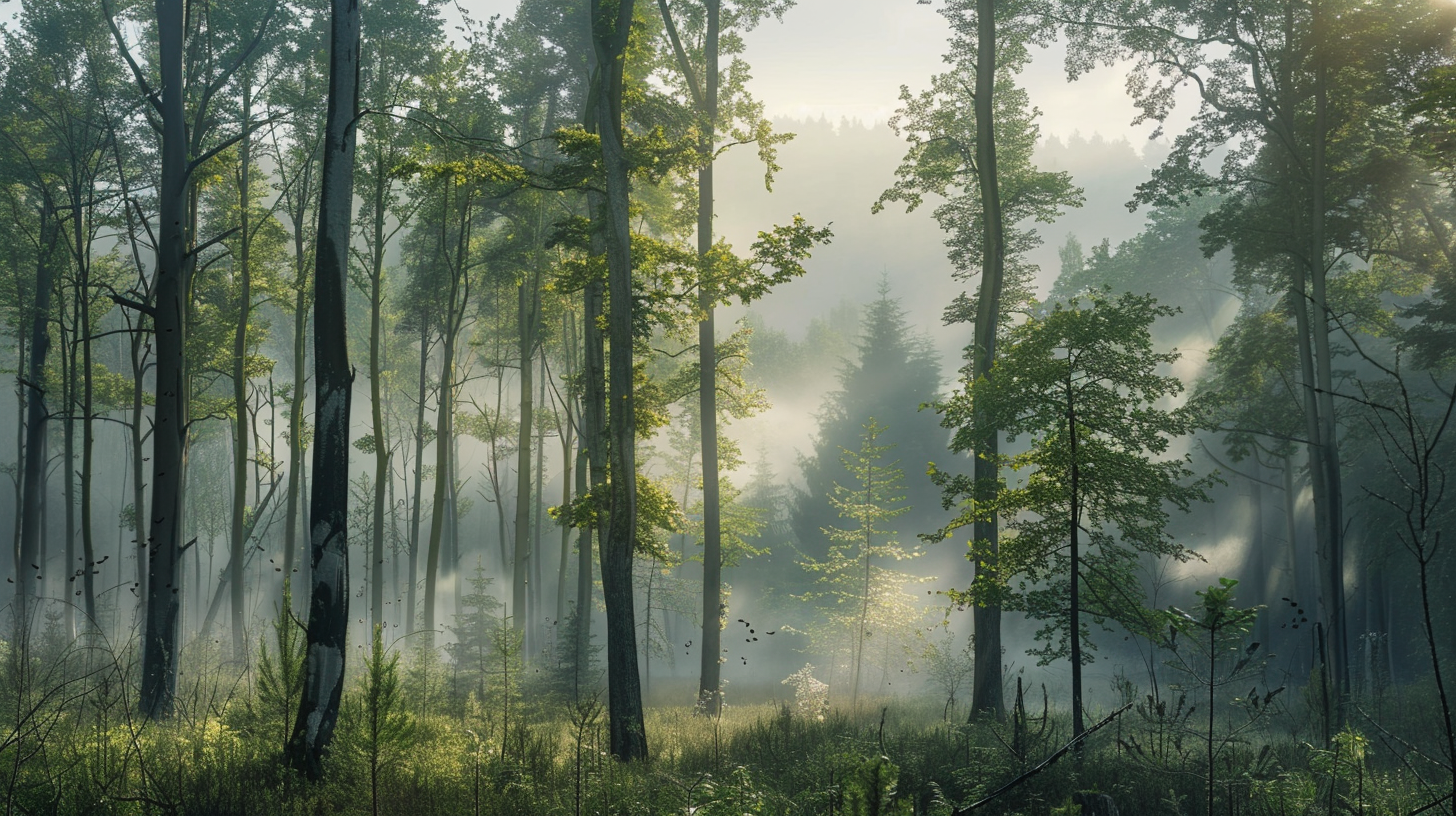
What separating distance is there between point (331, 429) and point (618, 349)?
3445 mm

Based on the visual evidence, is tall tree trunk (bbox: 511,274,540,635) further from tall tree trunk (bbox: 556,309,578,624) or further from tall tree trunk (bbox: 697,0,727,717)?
tall tree trunk (bbox: 697,0,727,717)

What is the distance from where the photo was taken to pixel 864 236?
481 feet

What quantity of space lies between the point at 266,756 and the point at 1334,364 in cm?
4004

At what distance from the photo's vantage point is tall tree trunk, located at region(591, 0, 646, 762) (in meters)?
8.93

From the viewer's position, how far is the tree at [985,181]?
483 inches

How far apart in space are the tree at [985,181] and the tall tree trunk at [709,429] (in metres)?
3.37

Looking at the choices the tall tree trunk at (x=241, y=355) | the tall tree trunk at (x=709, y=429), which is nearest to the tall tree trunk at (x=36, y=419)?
the tall tree trunk at (x=241, y=355)

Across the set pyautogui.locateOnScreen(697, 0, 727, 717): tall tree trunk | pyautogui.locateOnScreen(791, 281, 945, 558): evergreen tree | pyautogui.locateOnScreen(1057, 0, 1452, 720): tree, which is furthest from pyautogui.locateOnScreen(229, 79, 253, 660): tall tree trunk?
pyautogui.locateOnScreen(791, 281, 945, 558): evergreen tree

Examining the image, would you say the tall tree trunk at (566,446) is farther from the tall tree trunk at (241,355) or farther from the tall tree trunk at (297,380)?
the tall tree trunk at (241,355)

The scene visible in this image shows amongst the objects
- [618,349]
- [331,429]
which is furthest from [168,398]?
[618,349]

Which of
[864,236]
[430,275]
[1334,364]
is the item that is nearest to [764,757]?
[430,275]

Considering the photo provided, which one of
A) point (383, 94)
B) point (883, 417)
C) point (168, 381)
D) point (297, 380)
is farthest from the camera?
point (883, 417)

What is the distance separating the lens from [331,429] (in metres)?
6.65

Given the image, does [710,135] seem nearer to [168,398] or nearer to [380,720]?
[168,398]
